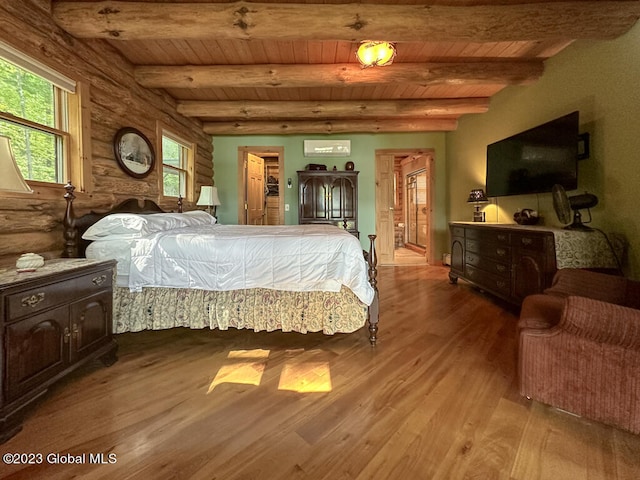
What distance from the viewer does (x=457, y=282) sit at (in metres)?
4.29

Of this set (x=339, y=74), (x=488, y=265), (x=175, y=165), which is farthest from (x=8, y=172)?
(x=488, y=265)

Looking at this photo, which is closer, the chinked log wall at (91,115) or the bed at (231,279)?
the chinked log wall at (91,115)

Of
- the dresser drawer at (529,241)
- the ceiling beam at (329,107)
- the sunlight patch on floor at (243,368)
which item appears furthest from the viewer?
the ceiling beam at (329,107)

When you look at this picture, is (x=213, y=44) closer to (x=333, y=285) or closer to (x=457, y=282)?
(x=333, y=285)

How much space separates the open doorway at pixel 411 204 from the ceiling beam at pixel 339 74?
235 centimetres

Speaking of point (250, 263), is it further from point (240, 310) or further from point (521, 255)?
point (521, 255)

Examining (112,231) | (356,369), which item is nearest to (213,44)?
(112,231)

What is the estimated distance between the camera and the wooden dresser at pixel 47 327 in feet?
4.52

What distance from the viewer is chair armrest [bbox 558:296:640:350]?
1.28 metres

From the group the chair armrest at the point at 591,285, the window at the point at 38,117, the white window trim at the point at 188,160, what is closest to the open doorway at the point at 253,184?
the white window trim at the point at 188,160

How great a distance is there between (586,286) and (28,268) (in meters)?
3.35

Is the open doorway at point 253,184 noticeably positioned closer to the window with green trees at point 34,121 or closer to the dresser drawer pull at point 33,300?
the window with green trees at point 34,121

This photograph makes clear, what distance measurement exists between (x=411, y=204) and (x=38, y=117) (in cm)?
779

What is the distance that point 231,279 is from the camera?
224 centimetres
